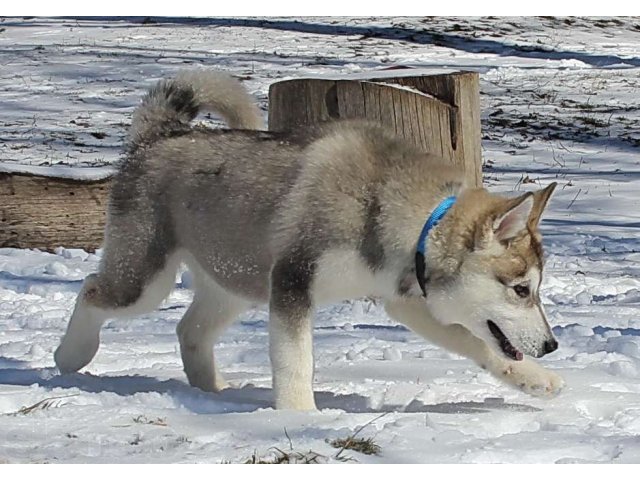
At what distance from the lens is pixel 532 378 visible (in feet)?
15.8

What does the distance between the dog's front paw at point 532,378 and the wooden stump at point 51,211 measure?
136 inches

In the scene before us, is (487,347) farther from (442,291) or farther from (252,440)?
(252,440)

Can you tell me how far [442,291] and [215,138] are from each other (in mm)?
1193

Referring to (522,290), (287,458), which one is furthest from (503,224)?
(287,458)

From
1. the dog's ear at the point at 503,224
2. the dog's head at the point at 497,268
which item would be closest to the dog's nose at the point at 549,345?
the dog's head at the point at 497,268

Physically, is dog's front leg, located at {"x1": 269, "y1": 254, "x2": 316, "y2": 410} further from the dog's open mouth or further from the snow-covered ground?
the dog's open mouth

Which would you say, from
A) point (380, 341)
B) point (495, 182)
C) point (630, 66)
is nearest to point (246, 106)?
point (380, 341)

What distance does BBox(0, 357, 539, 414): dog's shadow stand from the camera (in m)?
4.75

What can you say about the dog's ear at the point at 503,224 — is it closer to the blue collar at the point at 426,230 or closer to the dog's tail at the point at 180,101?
the blue collar at the point at 426,230

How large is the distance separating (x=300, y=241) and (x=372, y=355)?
115cm

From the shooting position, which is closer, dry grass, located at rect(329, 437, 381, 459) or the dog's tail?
dry grass, located at rect(329, 437, 381, 459)

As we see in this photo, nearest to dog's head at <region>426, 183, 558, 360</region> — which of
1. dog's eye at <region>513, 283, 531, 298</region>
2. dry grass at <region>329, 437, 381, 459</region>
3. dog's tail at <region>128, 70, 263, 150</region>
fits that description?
dog's eye at <region>513, 283, 531, 298</region>

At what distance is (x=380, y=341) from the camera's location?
19.1 ft

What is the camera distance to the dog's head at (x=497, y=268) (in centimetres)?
452
